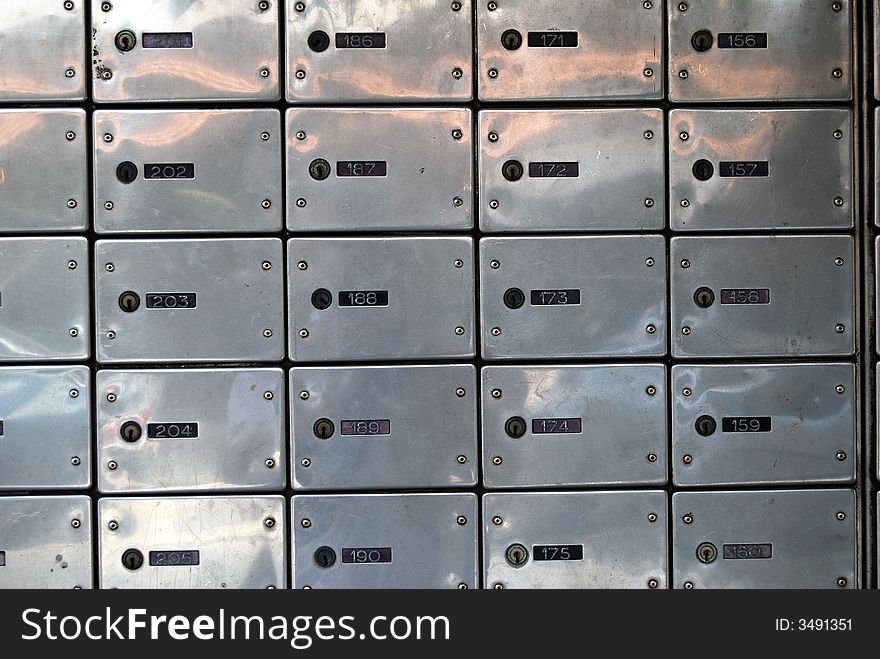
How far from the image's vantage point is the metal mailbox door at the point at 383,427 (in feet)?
11.3

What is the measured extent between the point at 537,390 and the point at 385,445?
2.08ft

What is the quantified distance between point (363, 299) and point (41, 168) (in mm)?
1328

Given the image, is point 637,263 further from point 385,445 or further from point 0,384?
point 0,384

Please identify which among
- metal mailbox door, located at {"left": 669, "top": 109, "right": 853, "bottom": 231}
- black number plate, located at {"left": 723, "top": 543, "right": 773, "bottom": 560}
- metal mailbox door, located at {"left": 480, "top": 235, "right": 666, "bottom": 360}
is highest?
metal mailbox door, located at {"left": 669, "top": 109, "right": 853, "bottom": 231}

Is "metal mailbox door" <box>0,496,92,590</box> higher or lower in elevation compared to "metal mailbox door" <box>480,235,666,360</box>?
lower

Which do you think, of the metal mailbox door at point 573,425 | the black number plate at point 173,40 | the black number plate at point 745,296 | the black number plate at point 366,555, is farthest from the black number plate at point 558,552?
the black number plate at point 173,40

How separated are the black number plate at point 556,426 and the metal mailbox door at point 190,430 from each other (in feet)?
3.26

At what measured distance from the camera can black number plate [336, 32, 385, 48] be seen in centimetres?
340

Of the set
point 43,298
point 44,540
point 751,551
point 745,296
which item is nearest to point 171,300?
point 43,298

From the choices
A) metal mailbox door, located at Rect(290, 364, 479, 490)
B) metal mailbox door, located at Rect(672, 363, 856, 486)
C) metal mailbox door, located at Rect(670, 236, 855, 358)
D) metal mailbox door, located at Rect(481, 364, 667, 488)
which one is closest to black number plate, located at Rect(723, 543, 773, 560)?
metal mailbox door, located at Rect(672, 363, 856, 486)

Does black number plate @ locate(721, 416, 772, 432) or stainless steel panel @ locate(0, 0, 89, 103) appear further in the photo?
black number plate @ locate(721, 416, 772, 432)

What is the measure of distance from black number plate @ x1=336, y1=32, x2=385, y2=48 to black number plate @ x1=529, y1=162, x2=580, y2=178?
0.76 m

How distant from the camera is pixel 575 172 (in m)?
3.44

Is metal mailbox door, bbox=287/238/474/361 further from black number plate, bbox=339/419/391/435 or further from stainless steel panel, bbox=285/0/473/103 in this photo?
stainless steel panel, bbox=285/0/473/103
